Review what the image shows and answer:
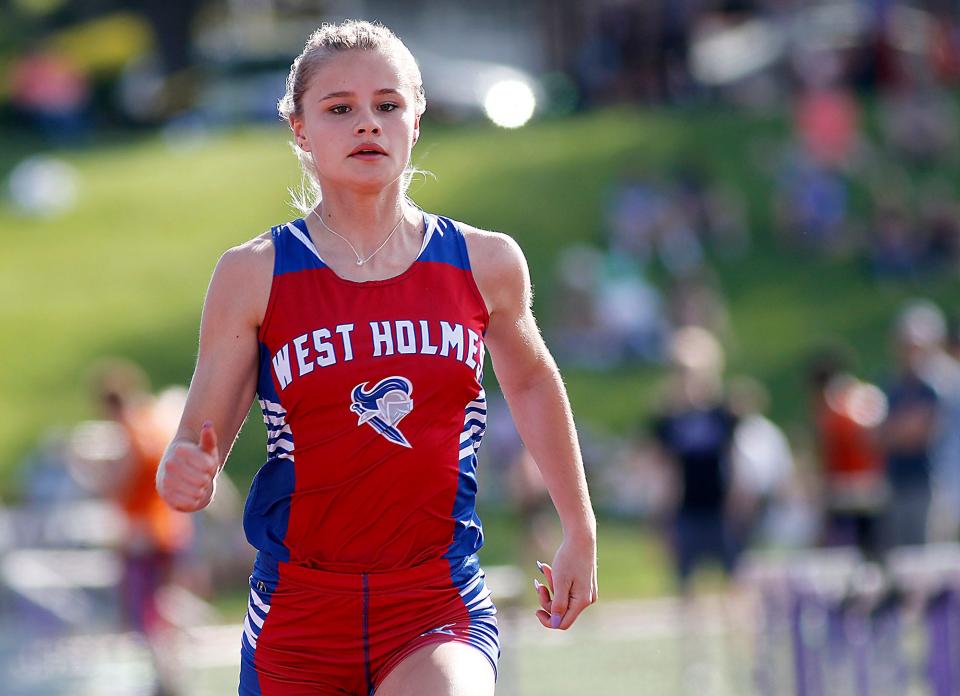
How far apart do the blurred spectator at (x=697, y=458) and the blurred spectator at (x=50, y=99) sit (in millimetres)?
24034

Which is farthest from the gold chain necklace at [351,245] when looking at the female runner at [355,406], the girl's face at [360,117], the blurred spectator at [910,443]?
the blurred spectator at [910,443]

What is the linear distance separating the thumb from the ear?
2.37 feet

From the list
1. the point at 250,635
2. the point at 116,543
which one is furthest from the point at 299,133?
the point at 116,543

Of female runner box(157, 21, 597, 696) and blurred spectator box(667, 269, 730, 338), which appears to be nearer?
female runner box(157, 21, 597, 696)

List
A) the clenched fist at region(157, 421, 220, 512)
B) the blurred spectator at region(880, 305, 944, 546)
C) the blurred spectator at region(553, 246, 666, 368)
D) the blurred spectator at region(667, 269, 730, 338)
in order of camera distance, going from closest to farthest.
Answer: the clenched fist at region(157, 421, 220, 512), the blurred spectator at region(880, 305, 944, 546), the blurred spectator at region(667, 269, 730, 338), the blurred spectator at region(553, 246, 666, 368)

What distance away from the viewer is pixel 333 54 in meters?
3.98

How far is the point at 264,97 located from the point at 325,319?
2961cm

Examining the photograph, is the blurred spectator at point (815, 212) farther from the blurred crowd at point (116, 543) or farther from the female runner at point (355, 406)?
the female runner at point (355, 406)

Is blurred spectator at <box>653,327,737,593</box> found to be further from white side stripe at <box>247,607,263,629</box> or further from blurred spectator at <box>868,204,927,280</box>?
blurred spectator at <box>868,204,927,280</box>

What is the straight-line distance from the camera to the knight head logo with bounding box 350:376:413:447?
3.90 m

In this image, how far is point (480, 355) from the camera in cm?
412

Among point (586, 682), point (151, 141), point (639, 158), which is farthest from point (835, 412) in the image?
point (151, 141)

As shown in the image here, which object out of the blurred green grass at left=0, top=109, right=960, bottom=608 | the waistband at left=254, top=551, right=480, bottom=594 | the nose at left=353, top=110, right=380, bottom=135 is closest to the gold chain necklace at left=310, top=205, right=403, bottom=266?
the nose at left=353, top=110, right=380, bottom=135

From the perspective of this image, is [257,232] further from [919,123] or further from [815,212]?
[919,123]
